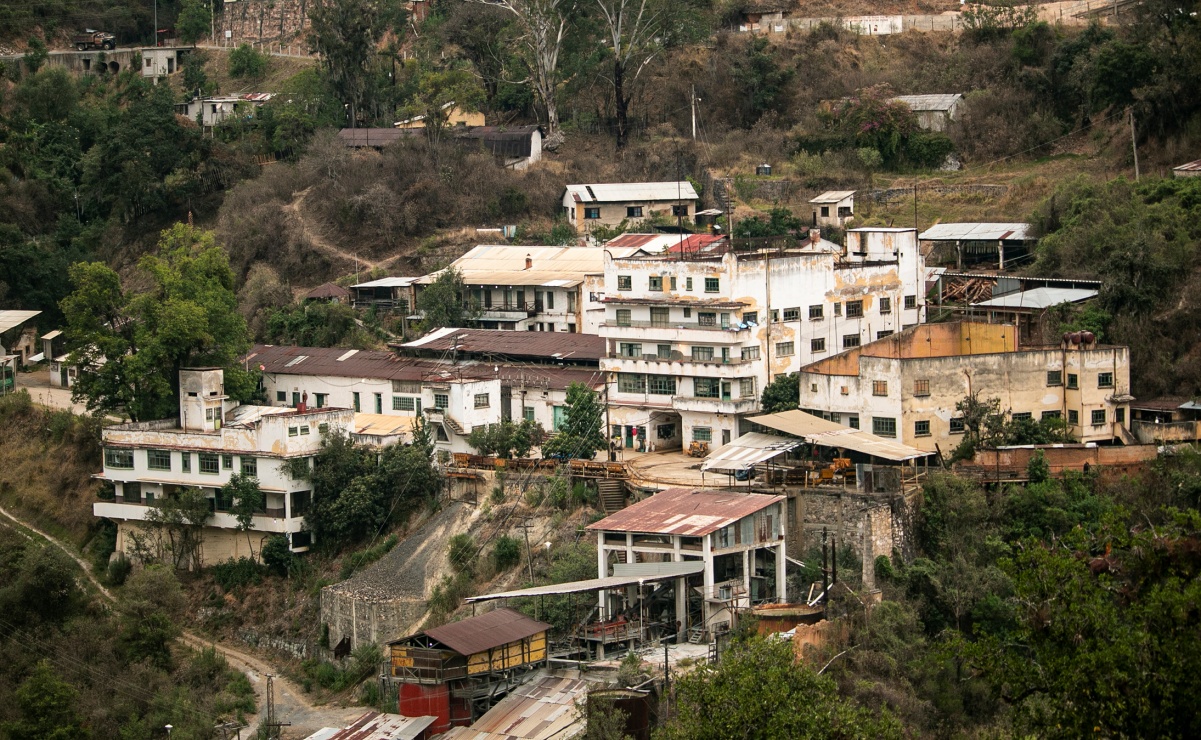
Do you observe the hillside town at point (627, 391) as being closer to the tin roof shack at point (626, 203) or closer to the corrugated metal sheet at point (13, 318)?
the tin roof shack at point (626, 203)

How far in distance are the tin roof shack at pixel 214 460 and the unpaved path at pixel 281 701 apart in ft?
6.98

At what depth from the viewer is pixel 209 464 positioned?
39219 mm

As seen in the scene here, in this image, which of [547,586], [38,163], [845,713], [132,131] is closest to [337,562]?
[547,586]

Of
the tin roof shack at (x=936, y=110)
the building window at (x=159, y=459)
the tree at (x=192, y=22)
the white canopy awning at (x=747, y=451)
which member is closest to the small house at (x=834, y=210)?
the tin roof shack at (x=936, y=110)

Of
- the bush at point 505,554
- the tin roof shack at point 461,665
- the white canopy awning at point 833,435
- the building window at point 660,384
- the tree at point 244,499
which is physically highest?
the building window at point 660,384

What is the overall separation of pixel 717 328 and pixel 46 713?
1533 centimetres

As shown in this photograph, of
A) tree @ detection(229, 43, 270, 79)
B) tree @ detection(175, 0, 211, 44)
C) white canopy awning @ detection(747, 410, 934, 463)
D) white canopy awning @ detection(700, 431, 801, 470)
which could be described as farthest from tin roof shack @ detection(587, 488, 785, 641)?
tree @ detection(175, 0, 211, 44)

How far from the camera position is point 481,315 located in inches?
1855

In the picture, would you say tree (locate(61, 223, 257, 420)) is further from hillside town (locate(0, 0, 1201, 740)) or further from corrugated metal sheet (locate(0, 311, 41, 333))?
corrugated metal sheet (locate(0, 311, 41, 333))

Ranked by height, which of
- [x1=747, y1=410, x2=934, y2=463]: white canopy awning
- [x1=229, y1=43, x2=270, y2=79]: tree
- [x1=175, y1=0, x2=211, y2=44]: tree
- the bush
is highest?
[x1=175, y1=0, x2=211, y2=44]: tree

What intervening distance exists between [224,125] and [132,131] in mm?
5515

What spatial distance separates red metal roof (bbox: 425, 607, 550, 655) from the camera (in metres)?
29.4

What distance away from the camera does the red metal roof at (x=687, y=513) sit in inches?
1226

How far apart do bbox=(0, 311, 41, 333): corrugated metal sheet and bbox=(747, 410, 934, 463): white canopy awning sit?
23.6 metres
